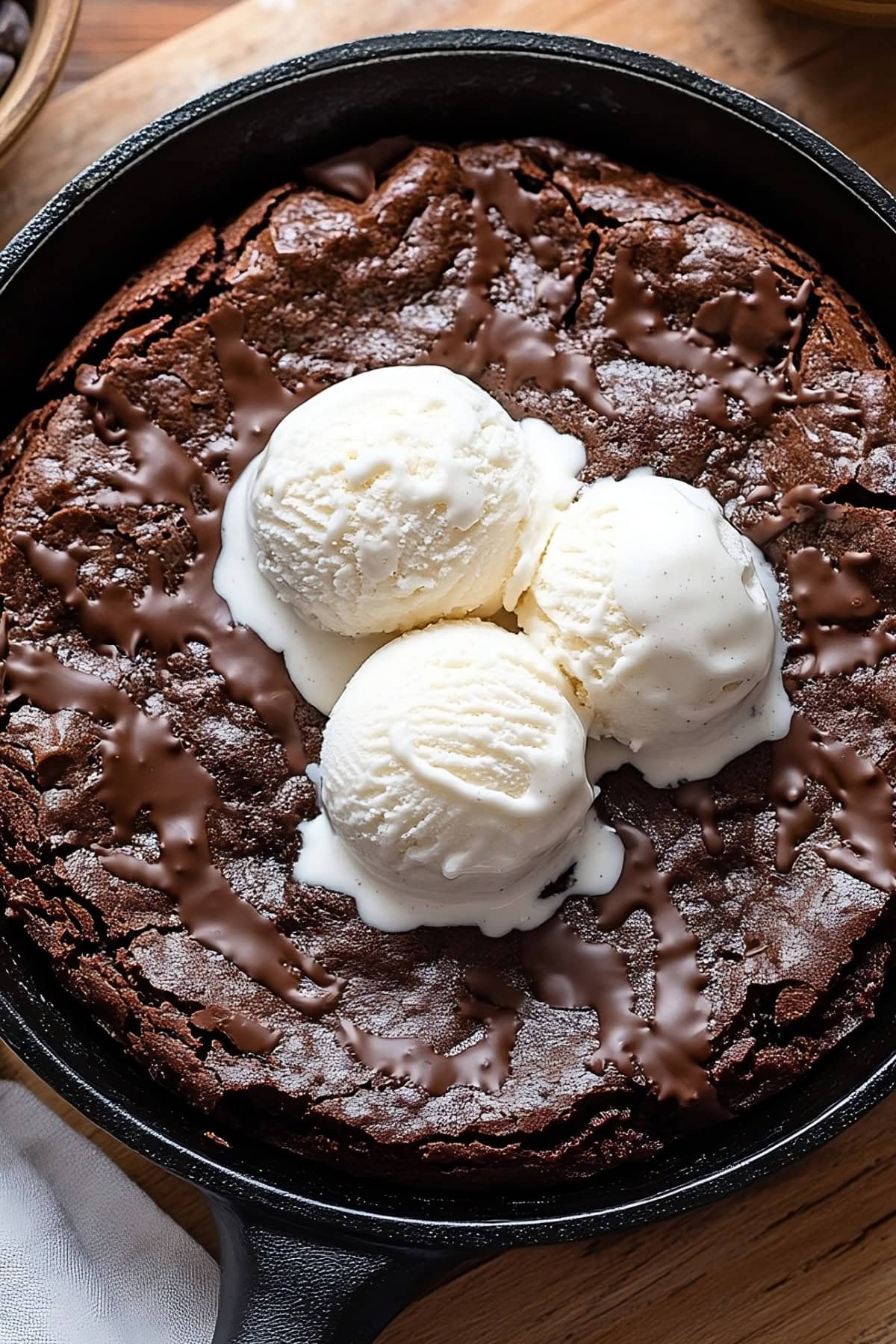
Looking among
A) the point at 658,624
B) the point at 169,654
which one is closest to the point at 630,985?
the point at 658,624

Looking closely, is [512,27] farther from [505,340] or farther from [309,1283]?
[309,1283]

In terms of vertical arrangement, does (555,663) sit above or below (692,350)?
below

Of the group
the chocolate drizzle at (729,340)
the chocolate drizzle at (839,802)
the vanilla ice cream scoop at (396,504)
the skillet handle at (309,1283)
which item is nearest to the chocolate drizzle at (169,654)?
the vanilla ice cream scoop at (396,504)

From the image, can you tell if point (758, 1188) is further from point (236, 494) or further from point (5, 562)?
point (5, 562)

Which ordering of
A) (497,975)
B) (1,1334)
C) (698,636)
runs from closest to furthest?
(698,636) → (497,975) → (1,1334)

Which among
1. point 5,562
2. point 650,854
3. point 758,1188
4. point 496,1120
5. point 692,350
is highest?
point 692,350

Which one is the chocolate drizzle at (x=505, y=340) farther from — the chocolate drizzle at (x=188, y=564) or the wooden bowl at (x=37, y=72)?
the wooden bowl at (x=37, y=72)

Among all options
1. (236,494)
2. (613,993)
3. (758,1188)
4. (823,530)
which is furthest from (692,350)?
(758,1188)

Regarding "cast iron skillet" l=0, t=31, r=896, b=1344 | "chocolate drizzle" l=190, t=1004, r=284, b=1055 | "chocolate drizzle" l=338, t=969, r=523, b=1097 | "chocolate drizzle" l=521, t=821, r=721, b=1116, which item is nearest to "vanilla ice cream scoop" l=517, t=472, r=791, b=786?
"chocolate drizzle" l=521, t=821, r=721, b=1116
